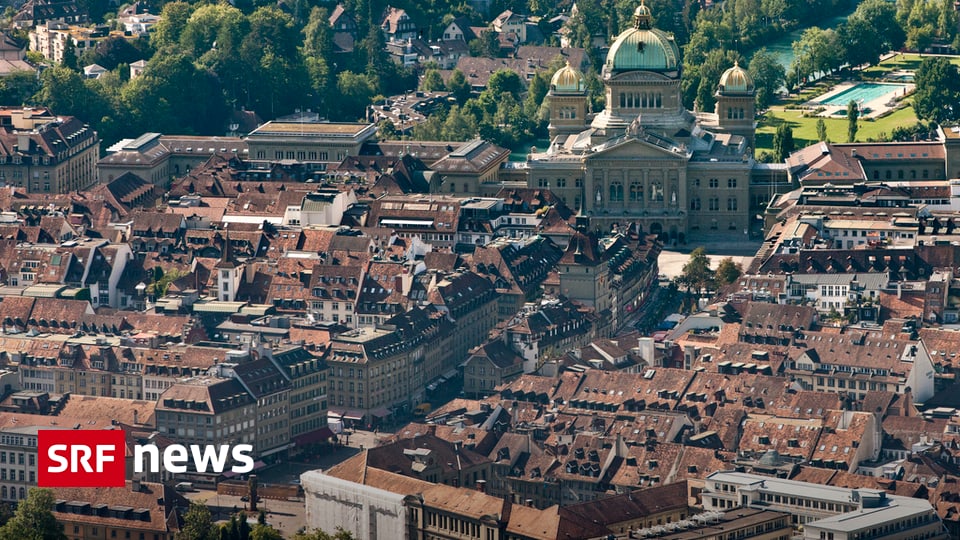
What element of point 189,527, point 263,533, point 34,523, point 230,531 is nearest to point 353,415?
point 189,527

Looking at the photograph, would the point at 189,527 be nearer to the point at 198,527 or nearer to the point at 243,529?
the point at 198,527

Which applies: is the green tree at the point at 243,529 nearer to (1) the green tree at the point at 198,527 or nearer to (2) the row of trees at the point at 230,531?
(2) the row of trees at the point at 230,531

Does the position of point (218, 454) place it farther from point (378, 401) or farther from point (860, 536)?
point (860, 536)

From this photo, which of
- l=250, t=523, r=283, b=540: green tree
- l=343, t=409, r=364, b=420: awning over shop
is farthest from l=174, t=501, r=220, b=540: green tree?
l=343, t=409, r=364, b=420: awning over shop

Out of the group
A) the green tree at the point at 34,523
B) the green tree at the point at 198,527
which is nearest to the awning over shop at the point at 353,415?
the green tree at the point at 198,527

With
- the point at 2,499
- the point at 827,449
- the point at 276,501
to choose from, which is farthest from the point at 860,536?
the point at 2,499
